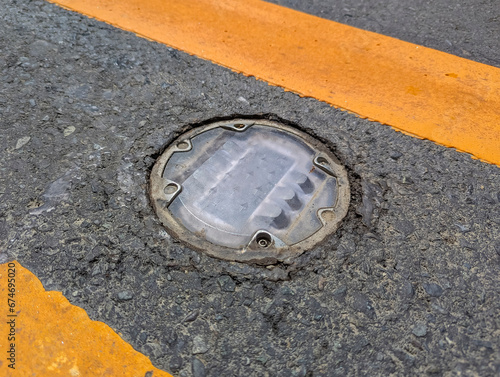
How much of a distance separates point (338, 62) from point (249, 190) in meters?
1.31

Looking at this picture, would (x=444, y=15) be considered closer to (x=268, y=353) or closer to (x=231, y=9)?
(x=231, y=9)

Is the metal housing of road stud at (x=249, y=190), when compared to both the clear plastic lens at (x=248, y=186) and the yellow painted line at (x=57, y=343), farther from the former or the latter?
the yellow painted line at (x=57, y=343)

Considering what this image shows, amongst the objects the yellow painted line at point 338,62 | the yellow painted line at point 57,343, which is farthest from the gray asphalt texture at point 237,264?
the yellow painted line at point 338,62

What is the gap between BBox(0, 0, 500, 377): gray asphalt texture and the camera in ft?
4.88

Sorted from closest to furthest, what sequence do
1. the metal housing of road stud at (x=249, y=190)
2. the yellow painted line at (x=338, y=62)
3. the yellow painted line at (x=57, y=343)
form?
the yellow painted line at (x=57, y=343) < the metal housing of road stud at (x=249, y=190) < the yellow painted line at (x=338, y=62)

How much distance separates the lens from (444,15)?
10.4ft

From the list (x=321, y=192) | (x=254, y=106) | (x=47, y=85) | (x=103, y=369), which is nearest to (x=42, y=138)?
(x=47, y=85)

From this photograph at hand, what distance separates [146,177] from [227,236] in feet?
1.73

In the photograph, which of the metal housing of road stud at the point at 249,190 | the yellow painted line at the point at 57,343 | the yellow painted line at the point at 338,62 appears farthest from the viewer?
the yellow painted line at the point at 338,62

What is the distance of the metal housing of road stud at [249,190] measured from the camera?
5.84 feet

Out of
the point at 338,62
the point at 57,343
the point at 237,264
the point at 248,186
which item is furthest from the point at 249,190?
the point at 338,62

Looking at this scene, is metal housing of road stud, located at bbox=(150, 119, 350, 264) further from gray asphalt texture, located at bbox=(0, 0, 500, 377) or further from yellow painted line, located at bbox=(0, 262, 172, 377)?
yellow painted line, located at bbox=(0, 262, 172, 377)

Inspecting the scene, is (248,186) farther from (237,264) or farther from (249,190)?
(237,264)

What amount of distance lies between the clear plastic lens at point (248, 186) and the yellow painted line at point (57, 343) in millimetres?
545
